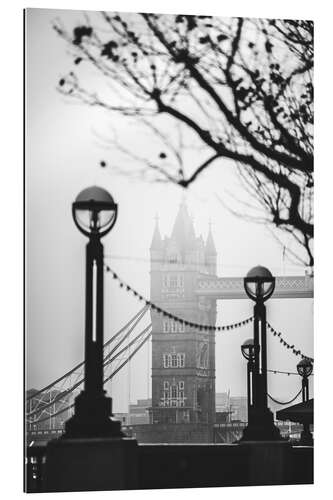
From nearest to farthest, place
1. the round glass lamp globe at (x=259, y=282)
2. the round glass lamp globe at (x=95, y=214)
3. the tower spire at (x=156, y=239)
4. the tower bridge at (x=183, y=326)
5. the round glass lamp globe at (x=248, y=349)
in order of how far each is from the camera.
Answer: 1. the round glass lamp globe at (x=95, y=214)
2. the tower spire at (x=156, y=239)
3. the tower bridge at (x=183, y=326)
4. the round glass lamp globe at (x=259, y=282)
5. the round glass lamp globe at (x=248, y=349)

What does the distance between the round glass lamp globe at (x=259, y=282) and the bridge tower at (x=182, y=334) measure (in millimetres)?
291

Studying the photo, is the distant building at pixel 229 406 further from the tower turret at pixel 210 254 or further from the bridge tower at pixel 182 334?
the tower turret at pixel 210 254

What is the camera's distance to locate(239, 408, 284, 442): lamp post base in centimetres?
1077

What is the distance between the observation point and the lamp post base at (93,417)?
895 centimetres

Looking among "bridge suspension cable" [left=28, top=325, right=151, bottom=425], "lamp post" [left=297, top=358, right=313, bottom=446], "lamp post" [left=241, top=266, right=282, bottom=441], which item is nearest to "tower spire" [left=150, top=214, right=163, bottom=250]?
"bridge suspension cable" [left=28, top=325, right=151, bottom=425]

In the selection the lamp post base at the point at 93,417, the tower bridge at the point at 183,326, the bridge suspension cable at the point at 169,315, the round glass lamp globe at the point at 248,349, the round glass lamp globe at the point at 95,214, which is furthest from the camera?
the round glass lamp globe at the point at 248,349

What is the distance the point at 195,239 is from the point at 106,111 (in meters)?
1.23

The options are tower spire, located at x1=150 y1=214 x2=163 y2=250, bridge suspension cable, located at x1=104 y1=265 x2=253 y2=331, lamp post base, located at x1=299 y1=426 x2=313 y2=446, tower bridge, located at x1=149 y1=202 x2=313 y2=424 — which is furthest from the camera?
lamp post base, located at x1=299 y1=426 x2=313 y2=446

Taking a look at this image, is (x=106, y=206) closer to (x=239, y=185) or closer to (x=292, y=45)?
(x=239, y=185)

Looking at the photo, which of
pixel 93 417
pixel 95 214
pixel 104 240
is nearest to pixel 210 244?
pixel 104 240

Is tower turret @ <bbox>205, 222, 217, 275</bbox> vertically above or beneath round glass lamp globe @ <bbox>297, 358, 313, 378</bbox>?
above

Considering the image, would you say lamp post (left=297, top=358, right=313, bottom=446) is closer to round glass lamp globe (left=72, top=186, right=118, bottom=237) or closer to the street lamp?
the street lamp

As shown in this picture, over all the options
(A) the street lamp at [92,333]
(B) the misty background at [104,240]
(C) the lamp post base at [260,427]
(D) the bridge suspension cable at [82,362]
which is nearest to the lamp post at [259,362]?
(C) the lamp post base at [260,427]

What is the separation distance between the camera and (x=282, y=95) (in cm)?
1082
